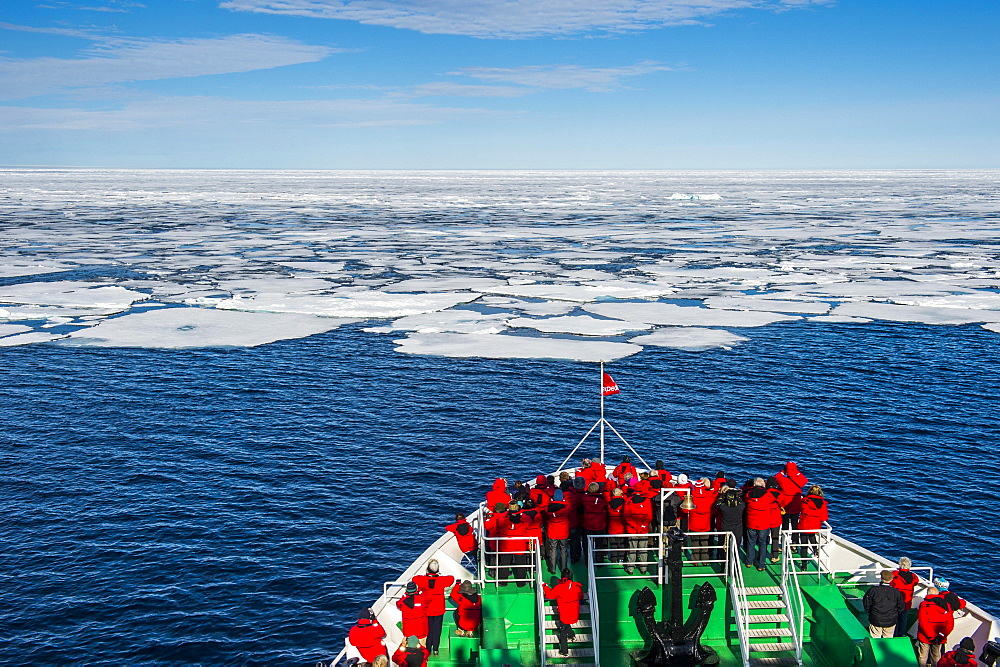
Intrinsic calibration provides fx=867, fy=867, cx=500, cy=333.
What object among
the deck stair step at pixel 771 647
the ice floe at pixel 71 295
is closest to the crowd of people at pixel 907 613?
the deck stair step at pixel 771 647

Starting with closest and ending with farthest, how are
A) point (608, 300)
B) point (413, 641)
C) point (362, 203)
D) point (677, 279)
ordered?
point (413, 641) → point (608, 300) → point (677, 279) → point (362, 203)

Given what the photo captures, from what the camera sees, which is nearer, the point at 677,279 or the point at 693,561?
the point at 693,561

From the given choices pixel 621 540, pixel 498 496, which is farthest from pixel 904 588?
pixel 498 496

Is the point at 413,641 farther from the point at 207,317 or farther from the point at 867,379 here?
the point at 207,317

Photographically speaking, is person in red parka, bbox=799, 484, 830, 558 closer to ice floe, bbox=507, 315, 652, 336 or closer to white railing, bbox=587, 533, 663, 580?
white railing, bbox=587, 533, 663, 580

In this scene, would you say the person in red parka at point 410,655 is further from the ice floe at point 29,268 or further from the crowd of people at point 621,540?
the ice floe at point 29,268

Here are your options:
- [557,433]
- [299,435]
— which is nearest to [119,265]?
[299,435]

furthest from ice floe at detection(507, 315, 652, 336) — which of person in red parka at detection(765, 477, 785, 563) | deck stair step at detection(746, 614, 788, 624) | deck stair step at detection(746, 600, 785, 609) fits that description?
deck stair step at detection(746, 614, 788, 624)
